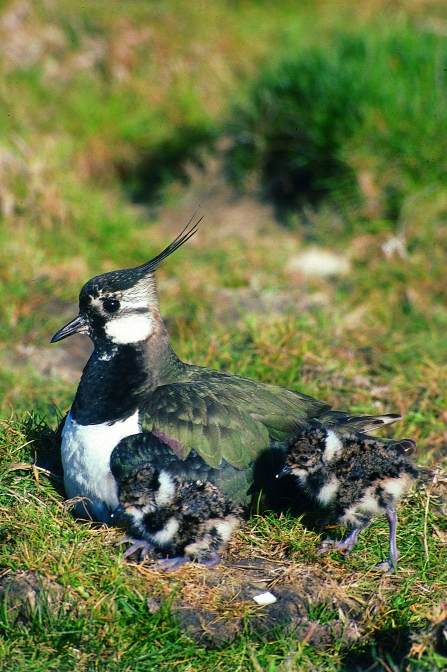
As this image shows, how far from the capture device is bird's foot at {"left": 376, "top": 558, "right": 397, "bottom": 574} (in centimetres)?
364

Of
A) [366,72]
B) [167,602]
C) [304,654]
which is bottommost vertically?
[304,654]

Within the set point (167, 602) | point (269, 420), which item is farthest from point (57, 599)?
point (269, 420)

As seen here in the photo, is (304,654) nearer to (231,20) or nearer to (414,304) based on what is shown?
(414,304)

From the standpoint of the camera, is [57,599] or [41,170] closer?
[57,599]

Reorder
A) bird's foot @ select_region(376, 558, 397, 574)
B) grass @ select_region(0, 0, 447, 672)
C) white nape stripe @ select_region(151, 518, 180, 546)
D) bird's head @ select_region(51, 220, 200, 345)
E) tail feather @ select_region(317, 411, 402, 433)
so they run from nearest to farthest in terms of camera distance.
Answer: grass @ select_region(0, 0, 447, 672) < white nape stripe @ select_region(151, 518, 180, 546) < bird's foot @ select_region(376, 558, 397, 574) < bird's head @ select_region(51, 220, 200, 345) < tail feather @ select_region(317, 411, 402, 433)

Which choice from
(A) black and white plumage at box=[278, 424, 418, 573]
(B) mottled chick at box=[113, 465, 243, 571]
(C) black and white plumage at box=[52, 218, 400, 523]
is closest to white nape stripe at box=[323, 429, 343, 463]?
(A) black and white plumage at box=[278, 424, 418, 573]

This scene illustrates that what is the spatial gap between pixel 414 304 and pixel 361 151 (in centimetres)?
143

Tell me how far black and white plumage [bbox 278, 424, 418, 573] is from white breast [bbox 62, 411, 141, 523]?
70 cm

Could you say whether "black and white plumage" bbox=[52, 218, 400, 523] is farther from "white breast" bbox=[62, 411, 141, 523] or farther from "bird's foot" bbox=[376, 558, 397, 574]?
"bird's foot" bbox=[376, 558, 397, 574]

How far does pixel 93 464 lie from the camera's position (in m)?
3.66

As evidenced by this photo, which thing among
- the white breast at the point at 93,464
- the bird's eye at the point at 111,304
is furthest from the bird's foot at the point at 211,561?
the bird's eye at the point at 111,304

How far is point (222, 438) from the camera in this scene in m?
3.76

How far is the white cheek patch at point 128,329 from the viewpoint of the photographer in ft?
13.0

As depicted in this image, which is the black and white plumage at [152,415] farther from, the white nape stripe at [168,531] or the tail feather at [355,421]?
the white nape stripe at [168,531]
